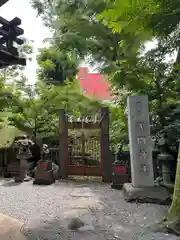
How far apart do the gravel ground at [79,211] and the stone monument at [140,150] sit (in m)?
0.46

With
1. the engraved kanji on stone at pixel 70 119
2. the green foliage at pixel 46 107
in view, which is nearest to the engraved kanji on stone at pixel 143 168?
the engraved kanji on stone at pixel 70 119

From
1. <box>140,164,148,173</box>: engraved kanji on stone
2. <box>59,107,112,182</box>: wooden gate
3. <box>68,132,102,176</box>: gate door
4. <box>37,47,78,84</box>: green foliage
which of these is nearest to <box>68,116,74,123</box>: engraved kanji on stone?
<box>59,107,112,182</box>: wooden gate

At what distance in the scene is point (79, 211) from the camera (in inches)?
162

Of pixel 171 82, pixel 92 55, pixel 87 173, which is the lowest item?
pixel 87 173

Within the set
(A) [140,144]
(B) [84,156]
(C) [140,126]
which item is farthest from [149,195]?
(B) [84,156]

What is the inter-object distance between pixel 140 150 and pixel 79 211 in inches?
78.1

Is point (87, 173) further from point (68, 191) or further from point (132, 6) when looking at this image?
point (132, 6)

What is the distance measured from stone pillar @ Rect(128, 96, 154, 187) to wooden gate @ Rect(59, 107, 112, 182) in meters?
1.50

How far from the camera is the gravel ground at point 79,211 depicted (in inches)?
125

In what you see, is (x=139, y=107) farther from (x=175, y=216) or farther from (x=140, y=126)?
(x=175, y=216)

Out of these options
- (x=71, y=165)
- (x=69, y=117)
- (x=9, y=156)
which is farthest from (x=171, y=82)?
(x=9, y=156)

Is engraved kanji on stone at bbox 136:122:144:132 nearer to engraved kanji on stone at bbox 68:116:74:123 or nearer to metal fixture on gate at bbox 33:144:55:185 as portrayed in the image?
engraved kanji on stone at bbox 68:116:74:123

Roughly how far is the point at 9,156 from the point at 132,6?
749 centimetres

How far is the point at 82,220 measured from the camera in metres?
3.66
